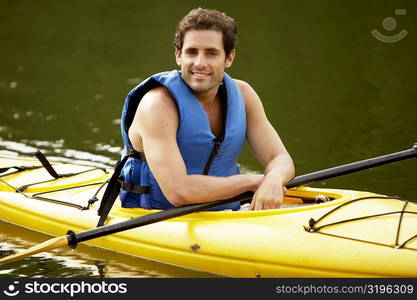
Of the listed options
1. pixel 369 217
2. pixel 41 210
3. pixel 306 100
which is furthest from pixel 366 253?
pixel 306 100

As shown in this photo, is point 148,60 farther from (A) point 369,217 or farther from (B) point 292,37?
(A) point 369,217

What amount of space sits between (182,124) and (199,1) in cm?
1010

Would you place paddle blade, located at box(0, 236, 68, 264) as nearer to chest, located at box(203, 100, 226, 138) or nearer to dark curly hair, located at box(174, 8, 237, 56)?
chest, located at box(203, 100, 226, 138)

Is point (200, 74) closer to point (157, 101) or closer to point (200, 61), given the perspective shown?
point (200, 61)

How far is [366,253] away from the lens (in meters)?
4.17

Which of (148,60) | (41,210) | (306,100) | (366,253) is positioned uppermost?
(148,60)

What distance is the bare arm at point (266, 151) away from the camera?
4605 millimetres

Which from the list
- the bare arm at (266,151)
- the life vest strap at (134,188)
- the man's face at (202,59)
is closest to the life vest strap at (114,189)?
the life vest strap at (134,188)

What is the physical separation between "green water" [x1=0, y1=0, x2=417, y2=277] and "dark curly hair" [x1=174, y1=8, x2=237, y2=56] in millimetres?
1304

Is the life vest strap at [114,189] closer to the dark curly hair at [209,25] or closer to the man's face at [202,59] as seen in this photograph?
the man's face at [202,59]

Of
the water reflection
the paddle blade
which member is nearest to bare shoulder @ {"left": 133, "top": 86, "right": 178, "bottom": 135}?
the paddle blade

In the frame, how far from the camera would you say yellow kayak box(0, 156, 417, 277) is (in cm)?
419

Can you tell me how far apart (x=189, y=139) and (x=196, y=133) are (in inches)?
2.0

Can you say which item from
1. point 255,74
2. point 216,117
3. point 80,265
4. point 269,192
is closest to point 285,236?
point 269,192
